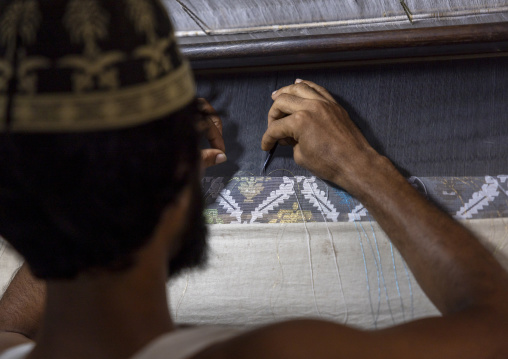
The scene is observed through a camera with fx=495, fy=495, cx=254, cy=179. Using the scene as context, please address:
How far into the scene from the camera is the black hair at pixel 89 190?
1.62 feet

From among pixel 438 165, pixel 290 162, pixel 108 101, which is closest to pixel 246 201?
pixel 290 162

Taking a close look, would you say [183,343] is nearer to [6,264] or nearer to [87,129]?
[87,129]

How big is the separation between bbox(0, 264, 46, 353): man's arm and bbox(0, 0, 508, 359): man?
256 mm

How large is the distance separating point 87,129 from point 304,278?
1.93 ft

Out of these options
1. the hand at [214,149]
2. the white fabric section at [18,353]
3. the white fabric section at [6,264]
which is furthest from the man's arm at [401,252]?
the white fabric section at [6,264]

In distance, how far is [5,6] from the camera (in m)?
0.51

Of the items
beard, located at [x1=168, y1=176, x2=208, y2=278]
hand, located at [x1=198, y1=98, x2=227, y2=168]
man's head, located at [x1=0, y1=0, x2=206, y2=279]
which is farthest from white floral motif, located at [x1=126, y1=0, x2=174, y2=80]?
hand, located at [x1=198, y1=98, x2=227, y2=168]

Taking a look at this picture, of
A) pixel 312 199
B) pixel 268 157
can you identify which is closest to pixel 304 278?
pixel 312 199

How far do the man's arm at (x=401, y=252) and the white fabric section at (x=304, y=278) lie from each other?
98 mm

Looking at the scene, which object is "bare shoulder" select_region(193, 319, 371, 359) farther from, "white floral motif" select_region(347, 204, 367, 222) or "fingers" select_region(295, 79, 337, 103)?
"fingers" select_region(295, 79, 337, 103)

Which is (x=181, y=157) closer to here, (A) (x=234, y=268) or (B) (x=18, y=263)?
(A) (x=234, y=268)

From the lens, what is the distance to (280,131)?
3.28 ft

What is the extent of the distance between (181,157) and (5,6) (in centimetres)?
24

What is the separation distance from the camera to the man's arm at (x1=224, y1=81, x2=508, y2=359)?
0.53m
